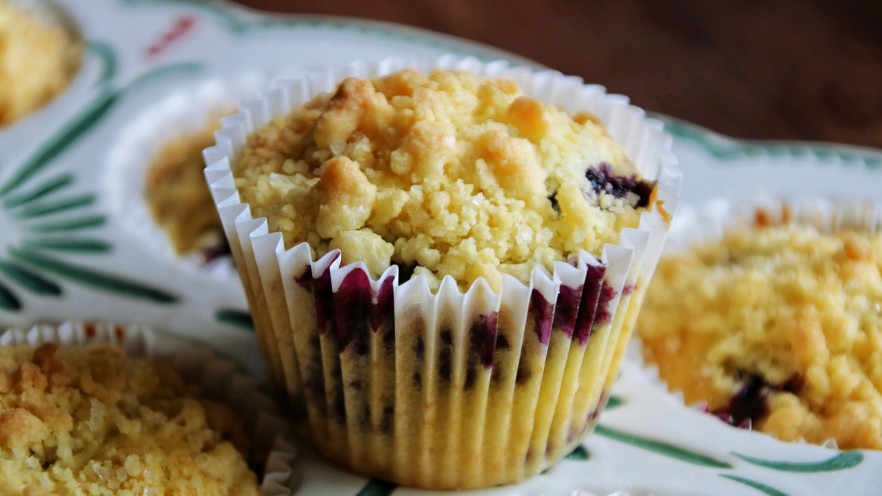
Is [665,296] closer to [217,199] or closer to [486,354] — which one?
[486,354]

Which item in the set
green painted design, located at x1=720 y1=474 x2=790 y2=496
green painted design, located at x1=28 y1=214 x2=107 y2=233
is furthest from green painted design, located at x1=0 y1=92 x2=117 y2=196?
green painted design, located at x1=720 y1=474 x2=790 y2=496

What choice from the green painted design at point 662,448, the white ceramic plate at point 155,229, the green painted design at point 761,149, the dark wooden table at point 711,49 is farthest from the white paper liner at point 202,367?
the dark wooden table at point 711,49

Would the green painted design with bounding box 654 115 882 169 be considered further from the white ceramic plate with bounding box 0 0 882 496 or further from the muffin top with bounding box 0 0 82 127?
the muffin top with bounding box 0 0 82 127

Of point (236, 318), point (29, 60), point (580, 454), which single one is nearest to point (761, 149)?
point (580, 454)

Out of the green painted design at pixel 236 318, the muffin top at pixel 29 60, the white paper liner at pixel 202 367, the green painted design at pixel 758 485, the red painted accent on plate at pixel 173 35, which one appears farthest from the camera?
the red painted accent on plate at pixel 173 35

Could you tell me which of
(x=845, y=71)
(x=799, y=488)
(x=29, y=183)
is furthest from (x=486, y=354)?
(x=845, y=71)

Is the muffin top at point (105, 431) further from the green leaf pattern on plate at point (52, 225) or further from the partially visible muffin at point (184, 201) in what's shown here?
the partially visible muffin at point (184, 201)

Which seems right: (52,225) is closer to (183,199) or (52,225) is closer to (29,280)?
(29,280)
